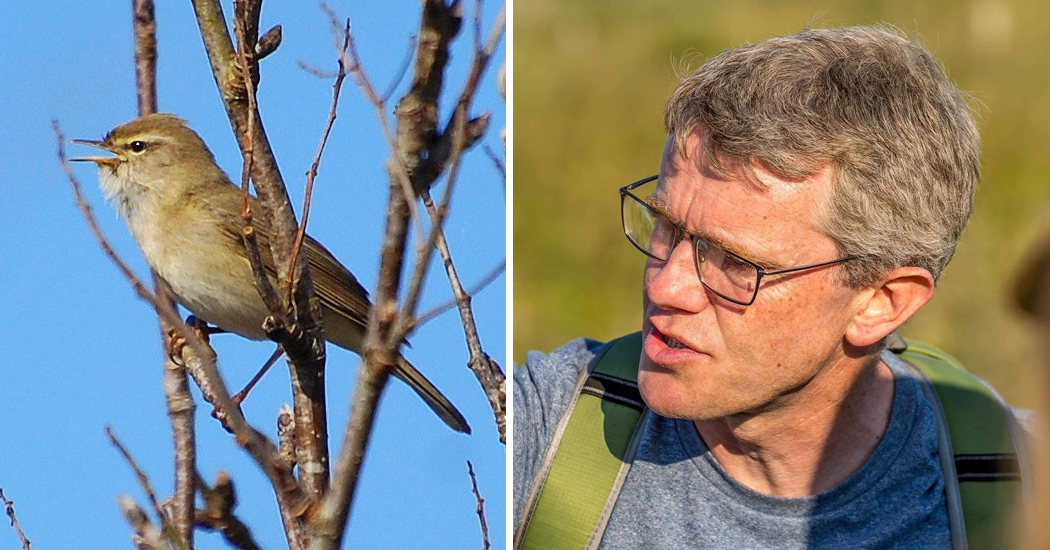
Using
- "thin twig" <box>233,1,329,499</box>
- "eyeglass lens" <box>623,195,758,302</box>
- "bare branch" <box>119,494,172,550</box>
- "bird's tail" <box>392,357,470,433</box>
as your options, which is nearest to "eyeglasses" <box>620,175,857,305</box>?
"eyeglass lens" <box>623,195,758,302</box>

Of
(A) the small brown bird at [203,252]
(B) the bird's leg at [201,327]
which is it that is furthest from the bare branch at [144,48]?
(B) the bird's leg at [201,327]

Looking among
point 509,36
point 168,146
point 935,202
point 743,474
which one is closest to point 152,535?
point 168,146

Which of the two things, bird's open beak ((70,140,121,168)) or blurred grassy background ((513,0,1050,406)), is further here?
blurred grassy background ((513,0,1050,406))

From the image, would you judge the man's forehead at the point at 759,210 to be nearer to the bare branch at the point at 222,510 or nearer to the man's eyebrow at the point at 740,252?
the man's eyebrow at the point at 740,252

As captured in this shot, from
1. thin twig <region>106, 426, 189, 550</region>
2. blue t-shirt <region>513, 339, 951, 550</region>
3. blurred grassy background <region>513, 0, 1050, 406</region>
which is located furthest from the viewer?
blurred grassy background <region>513, 0, 1050, 406</region>

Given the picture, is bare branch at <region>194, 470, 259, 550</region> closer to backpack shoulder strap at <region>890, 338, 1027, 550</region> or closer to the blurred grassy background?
backpack shoulder strap at <region>890, 338, 1027, 550</region>

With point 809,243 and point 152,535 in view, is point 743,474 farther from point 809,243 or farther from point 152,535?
point 152,535

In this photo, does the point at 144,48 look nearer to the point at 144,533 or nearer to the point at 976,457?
the point at 144,533
